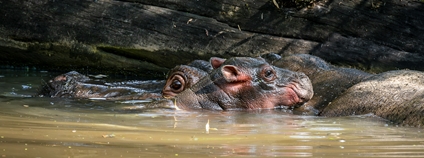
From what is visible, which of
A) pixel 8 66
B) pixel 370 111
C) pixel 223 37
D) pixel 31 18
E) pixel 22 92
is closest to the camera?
pixel 370 111

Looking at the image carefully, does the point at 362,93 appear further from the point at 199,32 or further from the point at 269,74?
the point at 199,32

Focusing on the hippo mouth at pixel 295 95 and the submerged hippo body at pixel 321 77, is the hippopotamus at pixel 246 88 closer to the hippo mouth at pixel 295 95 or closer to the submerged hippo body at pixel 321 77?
the hippo mouth at pixel 295 95

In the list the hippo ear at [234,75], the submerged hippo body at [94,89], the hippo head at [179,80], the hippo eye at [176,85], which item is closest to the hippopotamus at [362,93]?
the hippo ear at [234,75]

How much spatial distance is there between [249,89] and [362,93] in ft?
3.67

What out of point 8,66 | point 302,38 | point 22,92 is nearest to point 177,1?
point 302,38

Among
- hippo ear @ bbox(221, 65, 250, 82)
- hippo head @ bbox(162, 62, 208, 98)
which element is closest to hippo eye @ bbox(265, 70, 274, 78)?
hippo ear @ bbox(221, 65, 250, 82)

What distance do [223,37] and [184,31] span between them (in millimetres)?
521

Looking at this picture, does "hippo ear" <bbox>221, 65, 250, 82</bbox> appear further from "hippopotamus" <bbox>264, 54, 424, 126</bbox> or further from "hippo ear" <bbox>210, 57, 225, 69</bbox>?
"hippo ear" <bbox>210, 57, 225, 69</bbox>

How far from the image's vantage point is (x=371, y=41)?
332 inches

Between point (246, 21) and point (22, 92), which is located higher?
point (246, 21)

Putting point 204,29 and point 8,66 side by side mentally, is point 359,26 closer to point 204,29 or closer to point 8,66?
point 204,29

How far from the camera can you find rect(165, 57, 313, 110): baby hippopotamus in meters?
6.76

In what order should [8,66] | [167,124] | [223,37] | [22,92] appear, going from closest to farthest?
[167,124] < [22,92] < [223,37] < [8,66]

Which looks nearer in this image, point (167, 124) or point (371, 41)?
point (167, 124)
